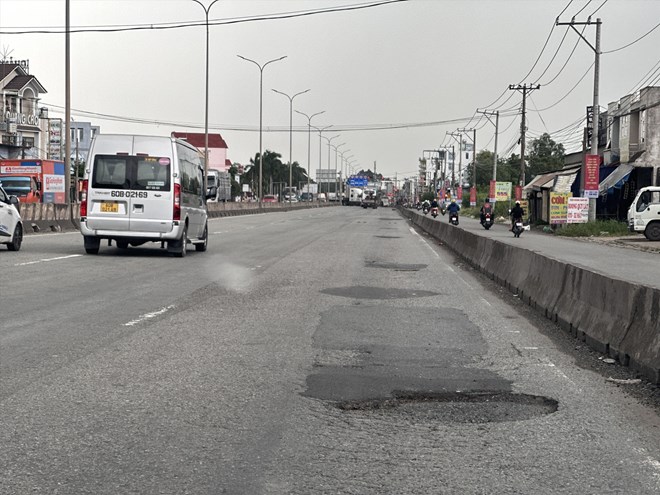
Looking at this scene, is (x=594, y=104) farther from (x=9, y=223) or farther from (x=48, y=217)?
(x=9, y=223)

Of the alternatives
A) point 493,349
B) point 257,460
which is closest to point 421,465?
point 257,460

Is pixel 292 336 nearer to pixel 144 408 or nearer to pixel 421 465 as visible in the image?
pixel 144 408

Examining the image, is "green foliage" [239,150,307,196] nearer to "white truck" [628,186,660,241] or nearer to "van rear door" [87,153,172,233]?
"white truck" [628,186,660,241]

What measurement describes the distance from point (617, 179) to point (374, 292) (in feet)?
124

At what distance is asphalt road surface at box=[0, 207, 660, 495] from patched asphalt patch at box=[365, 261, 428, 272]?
6.05m

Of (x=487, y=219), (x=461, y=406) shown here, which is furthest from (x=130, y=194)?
(x=487, y=219)

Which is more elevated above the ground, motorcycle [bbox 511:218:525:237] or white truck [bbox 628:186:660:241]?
white truck [bbox 628:186:660:241]

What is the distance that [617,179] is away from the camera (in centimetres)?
4872

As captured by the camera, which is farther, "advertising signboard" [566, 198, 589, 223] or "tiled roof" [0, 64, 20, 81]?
"tiled roof" [0, 64, 20, 81]

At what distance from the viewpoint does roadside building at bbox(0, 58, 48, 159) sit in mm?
67125

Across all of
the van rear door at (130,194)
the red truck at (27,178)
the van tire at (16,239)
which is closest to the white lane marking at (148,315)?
the van rear door at (130,194)

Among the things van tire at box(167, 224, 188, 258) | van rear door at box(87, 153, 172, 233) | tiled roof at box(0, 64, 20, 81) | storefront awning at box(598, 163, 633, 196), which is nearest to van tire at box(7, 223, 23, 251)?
van rear door at box(87, 153, 172, 233)

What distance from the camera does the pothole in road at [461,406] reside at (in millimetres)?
6316

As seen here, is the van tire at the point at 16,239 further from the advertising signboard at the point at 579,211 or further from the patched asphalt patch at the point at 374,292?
the advertising signboard at the point at 579,211
